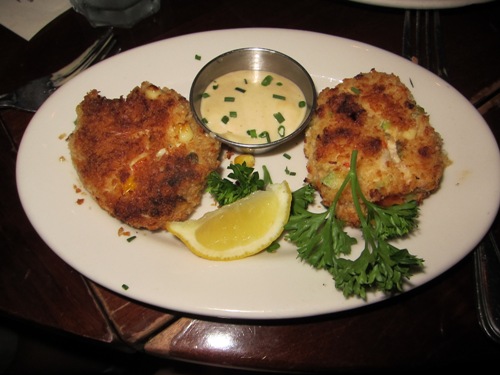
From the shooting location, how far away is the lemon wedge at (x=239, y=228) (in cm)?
234

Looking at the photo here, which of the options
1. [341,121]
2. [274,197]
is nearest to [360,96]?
[341,121]

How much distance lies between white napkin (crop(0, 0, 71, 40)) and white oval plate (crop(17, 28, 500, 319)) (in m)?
1.11

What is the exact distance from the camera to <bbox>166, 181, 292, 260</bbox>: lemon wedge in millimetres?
2340

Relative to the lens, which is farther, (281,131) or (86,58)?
(86,58)

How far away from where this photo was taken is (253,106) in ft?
9.32

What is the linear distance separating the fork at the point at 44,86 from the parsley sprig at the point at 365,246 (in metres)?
1.97

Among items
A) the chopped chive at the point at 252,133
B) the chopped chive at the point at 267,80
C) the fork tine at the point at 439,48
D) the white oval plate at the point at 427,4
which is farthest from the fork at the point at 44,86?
the fork tine at the point at 439,48

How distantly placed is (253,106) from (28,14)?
2.28 metres

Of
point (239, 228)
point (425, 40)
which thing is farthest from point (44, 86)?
point (425, 40)

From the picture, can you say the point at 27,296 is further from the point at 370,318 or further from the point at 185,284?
the point at 370,318

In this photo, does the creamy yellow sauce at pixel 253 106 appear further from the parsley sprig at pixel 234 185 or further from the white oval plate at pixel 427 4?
the white oval plate at pixel 427 4

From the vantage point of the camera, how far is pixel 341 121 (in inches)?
101

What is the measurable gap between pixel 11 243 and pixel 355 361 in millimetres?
2086

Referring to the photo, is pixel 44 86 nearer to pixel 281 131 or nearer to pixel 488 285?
pixel 281 131
